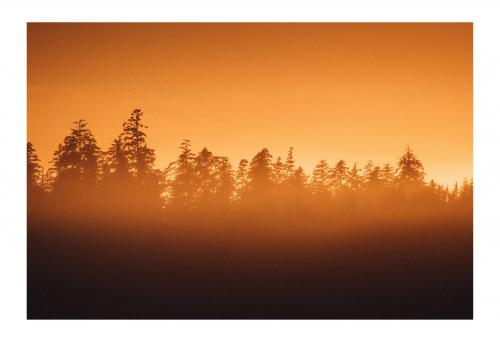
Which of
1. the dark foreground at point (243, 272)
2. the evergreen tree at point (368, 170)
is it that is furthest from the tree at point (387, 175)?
the dark foreground at point (243, 272)

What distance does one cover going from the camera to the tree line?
1263 centimetres

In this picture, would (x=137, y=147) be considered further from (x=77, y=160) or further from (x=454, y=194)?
(x=454, y=194)

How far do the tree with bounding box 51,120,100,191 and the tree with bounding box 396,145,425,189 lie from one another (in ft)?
20.7

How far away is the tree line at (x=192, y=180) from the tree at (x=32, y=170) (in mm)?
19

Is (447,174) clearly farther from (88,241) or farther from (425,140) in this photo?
(88,241)

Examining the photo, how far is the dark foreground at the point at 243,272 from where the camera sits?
12.3 metres

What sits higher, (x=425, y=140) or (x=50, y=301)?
(x=425, y=140)

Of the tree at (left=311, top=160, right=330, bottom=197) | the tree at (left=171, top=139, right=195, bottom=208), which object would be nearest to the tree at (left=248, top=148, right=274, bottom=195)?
the tree at (left=311, top=160, right=330, bottom=197)

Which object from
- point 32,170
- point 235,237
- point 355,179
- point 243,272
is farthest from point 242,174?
point 32,170

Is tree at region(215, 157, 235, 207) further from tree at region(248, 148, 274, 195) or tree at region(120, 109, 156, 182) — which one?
tree at region(120, 109, 156, 182)

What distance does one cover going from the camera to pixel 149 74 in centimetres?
1290

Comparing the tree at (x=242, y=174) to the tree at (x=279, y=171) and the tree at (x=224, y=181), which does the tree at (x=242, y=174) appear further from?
the tree at (x=279, y=171)

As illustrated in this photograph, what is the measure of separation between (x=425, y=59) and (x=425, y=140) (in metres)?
1.72
